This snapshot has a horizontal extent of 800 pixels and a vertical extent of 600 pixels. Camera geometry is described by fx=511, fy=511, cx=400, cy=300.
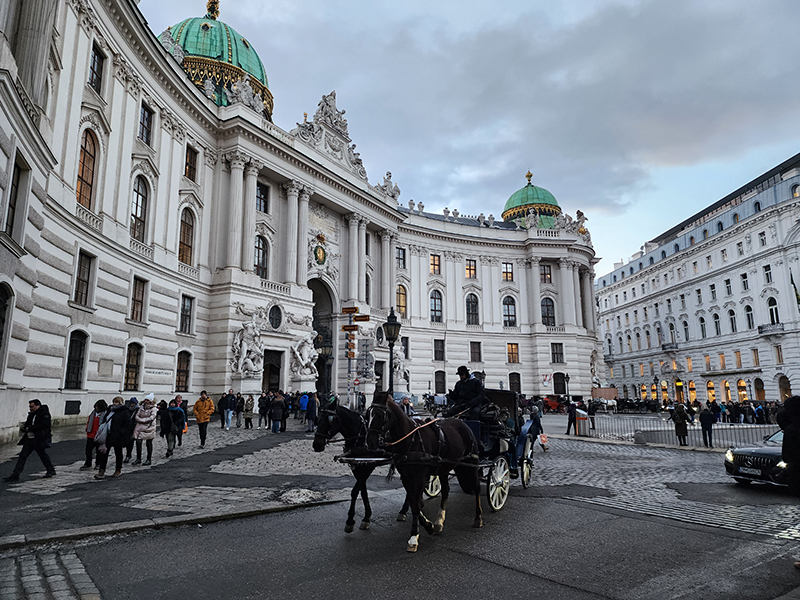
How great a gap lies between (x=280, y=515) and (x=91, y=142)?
1988 centimetres

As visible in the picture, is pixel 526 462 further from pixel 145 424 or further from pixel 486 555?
pixel 145 424

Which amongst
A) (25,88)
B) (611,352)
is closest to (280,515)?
(25,88)

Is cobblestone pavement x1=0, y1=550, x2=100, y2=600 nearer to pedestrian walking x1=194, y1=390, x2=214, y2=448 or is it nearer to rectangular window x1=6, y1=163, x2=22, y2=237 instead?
pedestrian walking x1=194, y1=390, x2=214, y2=448

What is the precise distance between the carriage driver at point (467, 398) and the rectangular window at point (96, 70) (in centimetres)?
2116

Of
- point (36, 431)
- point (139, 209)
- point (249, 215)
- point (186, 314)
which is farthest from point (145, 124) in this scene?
point (36, 431)

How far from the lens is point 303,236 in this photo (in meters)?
35.5

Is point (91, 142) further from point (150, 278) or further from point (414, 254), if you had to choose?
A: point (414, 254)

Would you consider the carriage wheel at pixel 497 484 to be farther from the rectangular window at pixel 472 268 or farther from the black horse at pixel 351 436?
the rectangular window at pixel 472 268

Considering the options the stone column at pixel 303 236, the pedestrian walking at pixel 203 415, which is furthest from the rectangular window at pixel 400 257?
the pedestrian walking at pixel 203 415

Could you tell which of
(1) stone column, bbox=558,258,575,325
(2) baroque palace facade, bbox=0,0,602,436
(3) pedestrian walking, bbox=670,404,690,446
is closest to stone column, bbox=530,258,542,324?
(2) baroque palace facade, bbox=0,0,602,436

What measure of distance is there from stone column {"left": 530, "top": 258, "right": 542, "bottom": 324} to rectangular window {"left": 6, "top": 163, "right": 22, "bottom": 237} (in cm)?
4631

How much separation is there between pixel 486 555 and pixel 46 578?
476 centimetres

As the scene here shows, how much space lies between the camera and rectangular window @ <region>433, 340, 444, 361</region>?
4990 centimetres

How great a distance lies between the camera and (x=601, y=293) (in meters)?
88.0
